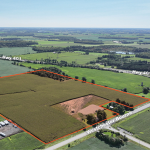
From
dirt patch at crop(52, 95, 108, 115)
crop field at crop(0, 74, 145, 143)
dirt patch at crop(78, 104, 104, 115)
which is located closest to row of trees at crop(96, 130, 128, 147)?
crop field at crop(0, 74, 145, 143)

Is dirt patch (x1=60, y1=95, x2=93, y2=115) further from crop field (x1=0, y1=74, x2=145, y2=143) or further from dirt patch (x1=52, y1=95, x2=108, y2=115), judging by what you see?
crop field (x1=0, y1=74, x2=145, y2=143)

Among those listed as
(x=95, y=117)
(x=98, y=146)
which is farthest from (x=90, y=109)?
(x=98, y=146)

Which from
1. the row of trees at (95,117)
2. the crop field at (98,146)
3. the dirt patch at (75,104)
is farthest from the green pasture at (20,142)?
the dirt patch at (75,104)

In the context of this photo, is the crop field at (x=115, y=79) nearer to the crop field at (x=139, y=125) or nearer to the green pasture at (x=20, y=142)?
the crop field at (x=139, y=125)

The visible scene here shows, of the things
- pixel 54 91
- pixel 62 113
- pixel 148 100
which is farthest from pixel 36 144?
pixel 148 100

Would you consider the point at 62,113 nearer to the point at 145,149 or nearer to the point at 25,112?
the point at 25,112

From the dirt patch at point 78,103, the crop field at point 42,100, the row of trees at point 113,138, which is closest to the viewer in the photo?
the row of trees at point 113,138
